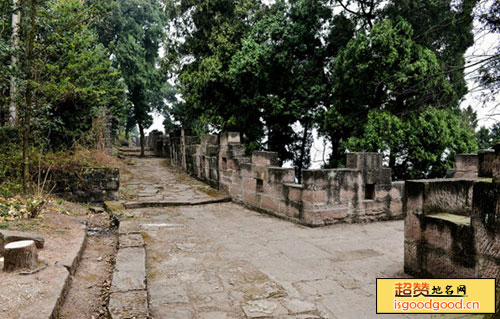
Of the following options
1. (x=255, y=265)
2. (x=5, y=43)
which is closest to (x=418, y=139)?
(x=255, y=265)

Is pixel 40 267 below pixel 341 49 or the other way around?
below

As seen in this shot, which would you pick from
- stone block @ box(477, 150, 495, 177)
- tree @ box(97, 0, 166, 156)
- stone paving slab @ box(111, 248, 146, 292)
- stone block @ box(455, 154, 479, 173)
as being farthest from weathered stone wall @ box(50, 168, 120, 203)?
tree @ box(97, 0, 166, 156)

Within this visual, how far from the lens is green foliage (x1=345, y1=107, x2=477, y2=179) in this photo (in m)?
9.94

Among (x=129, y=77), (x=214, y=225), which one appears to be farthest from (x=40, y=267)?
(x=129, y=77)

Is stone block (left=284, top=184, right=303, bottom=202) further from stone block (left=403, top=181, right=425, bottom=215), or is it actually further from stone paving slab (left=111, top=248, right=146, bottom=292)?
stone paving slab (left=111, top=248, right=146, bottom=292)

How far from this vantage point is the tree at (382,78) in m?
9.63

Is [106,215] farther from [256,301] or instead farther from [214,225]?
[256,301]

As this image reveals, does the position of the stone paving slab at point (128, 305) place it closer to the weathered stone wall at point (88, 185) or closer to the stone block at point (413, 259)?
the stone block at point (413, 259)

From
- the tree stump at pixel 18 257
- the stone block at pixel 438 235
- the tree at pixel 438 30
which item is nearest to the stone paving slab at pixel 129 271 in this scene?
the tree stump at pixel 18 257

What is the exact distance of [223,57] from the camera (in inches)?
491

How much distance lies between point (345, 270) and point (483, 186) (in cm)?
162

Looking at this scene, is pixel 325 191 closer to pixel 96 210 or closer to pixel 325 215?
pixel 325 215

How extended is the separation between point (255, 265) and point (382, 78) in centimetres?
773

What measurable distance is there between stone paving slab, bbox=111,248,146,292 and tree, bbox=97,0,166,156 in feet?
41.2
